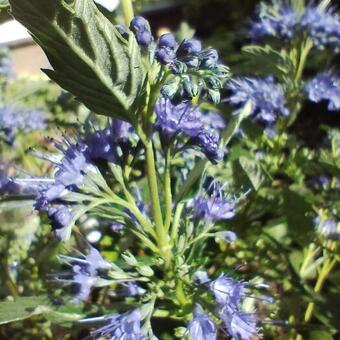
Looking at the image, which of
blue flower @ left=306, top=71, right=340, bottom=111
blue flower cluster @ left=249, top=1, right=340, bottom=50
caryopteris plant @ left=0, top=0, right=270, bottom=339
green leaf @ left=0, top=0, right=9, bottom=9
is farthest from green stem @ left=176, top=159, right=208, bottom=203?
blue flower cluster @ left=249, top=1, right=340, bottom=50

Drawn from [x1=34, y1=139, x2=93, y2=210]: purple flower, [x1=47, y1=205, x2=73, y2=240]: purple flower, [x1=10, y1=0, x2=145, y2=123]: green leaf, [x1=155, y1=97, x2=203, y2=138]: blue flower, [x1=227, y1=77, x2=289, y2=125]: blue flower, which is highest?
[x1=227, y1=77, x2=289, y2=125]: blue flower

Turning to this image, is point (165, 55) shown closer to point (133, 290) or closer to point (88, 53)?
point (88, 53)

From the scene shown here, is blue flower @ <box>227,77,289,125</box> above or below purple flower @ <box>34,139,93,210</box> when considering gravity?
above

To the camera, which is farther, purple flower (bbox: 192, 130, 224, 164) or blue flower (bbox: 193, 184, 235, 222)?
blue flower (bbox: 193, 184, 235, 222)

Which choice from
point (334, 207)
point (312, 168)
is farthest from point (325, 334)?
point (312, 168)

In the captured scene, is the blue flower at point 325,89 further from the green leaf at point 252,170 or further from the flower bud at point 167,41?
the flower bud at point 167,41

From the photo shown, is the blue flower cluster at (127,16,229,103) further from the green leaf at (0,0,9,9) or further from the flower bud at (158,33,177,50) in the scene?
the green leaf at (0,0,9,9)

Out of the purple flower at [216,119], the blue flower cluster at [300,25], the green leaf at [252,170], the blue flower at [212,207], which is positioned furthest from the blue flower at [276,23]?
the blue flower at [212,207]
